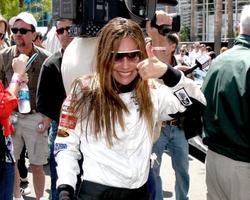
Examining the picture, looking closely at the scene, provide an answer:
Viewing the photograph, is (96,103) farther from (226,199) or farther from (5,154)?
(226,199)

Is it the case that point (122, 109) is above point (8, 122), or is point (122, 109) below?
above

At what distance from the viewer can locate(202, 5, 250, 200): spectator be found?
345 cm

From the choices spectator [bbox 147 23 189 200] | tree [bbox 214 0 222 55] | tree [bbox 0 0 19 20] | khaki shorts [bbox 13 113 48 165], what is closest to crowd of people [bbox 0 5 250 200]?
spectator [bbox 147 23 189 200]

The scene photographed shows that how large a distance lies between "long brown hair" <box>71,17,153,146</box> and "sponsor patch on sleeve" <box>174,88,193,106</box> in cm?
18

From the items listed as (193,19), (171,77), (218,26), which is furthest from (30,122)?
(193,19)

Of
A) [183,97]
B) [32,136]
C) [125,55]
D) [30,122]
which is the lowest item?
[32,136]

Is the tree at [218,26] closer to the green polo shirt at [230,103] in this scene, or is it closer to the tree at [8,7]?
the tree at [8,7]

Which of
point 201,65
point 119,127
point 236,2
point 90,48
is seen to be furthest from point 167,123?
point 236,2

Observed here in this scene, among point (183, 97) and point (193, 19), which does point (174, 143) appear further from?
point (193, 19)

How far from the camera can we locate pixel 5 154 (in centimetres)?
360

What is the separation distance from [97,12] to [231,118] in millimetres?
1221

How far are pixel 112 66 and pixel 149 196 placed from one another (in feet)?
2.31

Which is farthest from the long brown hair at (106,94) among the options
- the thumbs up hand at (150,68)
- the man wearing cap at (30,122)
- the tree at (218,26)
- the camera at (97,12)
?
the tree at (218,26)

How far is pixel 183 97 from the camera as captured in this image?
2641 mm
